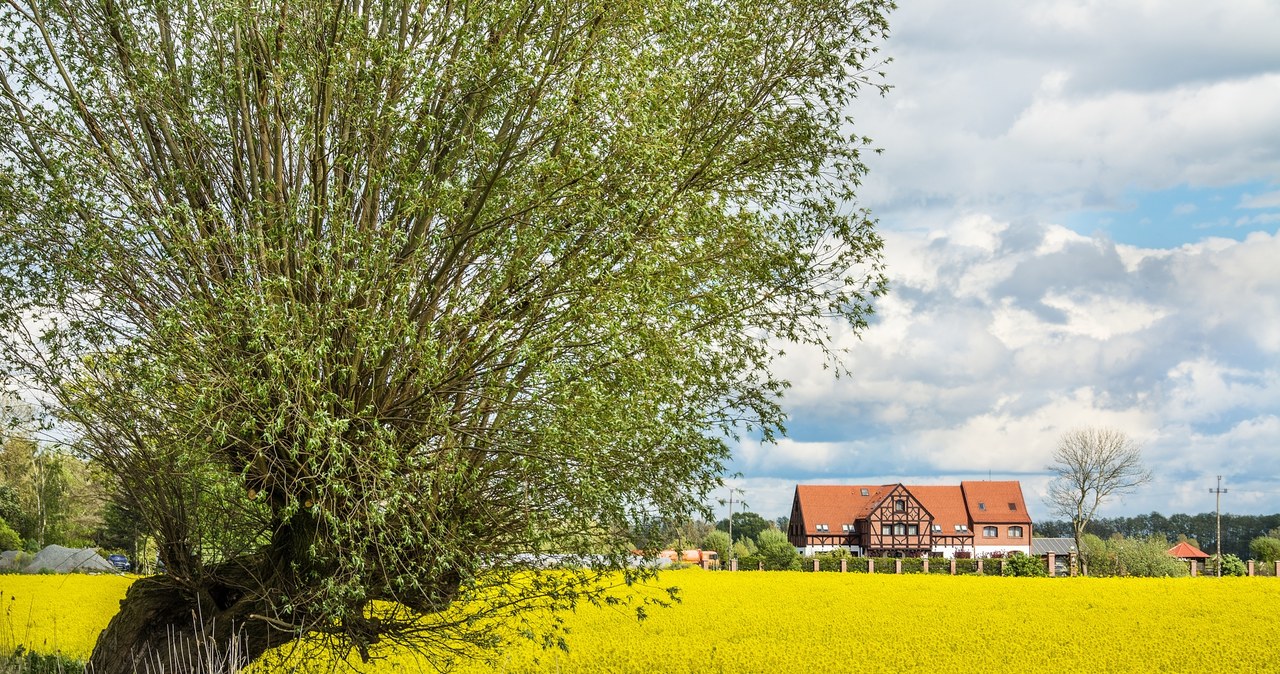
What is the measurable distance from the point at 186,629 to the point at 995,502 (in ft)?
303

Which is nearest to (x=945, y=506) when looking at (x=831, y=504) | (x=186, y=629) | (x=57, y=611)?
(x=831, y=504)

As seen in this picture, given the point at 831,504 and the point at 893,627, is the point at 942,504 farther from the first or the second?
the point at 893,627

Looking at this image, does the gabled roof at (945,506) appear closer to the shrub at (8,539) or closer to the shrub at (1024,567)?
the shrub at (1024,567)

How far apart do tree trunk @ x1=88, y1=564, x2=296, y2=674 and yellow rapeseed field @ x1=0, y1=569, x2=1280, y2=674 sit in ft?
1.75

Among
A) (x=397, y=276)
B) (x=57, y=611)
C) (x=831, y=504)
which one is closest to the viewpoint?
(x=397, y=276)

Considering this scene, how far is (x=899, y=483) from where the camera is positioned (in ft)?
292

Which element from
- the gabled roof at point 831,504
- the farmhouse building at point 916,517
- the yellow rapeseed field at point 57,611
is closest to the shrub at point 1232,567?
the yellow rapeseed field at point 57,611

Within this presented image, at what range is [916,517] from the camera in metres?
87.8

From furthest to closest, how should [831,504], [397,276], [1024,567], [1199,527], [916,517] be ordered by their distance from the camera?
1. [1199,527]
2. [831,504]
3. [916,517]
4. [1024,567]
5. [397,276]

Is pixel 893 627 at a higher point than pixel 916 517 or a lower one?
lower

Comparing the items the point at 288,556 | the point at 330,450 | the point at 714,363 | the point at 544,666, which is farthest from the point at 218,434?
the point at 544,666

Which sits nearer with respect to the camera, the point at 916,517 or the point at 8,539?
the point at 8,539

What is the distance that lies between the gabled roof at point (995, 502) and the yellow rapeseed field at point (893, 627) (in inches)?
2474

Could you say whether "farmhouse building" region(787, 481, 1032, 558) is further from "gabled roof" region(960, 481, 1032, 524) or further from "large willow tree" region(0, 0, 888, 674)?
"large willow tree" region(0, 0, 888, 674)
